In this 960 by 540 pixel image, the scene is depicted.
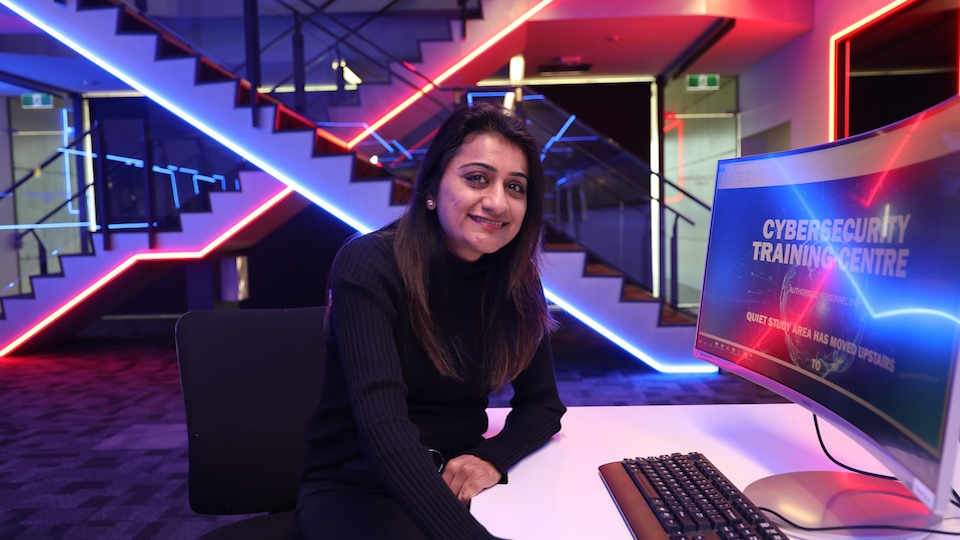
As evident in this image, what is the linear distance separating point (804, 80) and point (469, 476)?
21.3ft

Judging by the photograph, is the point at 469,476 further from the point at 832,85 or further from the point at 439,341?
the point at 832,85

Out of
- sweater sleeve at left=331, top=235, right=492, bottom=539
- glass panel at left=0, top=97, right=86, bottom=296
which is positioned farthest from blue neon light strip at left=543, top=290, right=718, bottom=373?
glass panel at left=0, top=97, right=86, bottom=296

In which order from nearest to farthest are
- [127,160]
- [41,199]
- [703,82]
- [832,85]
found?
[127,160] < [832,85] < [41,199] < [703,82]

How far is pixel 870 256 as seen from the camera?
0.84 meters

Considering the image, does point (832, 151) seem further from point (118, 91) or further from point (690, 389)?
point (118, 91)

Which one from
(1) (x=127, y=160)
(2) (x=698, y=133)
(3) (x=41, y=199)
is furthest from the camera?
(2) (x=698, y=133)

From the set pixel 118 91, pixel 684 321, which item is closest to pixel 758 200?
pixel 684 321

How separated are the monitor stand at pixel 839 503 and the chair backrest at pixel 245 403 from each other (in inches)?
36.3

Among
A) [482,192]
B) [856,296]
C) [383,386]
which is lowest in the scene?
[383,386]

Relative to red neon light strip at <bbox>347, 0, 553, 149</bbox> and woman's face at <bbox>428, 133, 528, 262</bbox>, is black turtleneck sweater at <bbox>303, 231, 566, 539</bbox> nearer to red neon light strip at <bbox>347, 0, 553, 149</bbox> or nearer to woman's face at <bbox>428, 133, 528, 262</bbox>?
woman's face at <bbox>428, 133, 528, 262</bbox>

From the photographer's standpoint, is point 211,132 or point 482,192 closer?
point 482,192

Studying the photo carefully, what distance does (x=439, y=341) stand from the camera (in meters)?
1.27

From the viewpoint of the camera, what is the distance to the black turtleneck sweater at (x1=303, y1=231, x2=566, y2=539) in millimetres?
1017

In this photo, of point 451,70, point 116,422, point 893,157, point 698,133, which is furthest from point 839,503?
point 698,133
